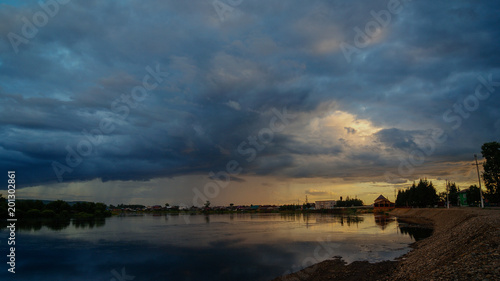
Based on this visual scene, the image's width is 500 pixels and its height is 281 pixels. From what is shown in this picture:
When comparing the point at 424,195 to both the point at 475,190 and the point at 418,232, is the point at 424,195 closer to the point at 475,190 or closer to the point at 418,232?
the point at 475,190

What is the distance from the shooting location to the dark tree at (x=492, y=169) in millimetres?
60031

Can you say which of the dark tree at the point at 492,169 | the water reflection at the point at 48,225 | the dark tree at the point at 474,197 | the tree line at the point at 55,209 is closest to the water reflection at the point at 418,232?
the dark tree at the point at 492,169

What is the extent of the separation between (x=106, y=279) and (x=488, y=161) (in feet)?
252

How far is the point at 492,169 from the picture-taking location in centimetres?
6044

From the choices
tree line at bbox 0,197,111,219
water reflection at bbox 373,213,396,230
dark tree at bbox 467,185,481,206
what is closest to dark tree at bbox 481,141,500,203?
water reflection at bbox 373,213,396,230

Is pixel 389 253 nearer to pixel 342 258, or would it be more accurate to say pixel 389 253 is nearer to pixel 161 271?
pixel 342 258

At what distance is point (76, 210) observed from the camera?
159 metres

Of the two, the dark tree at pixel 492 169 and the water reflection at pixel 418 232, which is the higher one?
the dark tree at pixel 492 169

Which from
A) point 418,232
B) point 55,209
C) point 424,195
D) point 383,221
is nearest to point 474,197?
point 424,195

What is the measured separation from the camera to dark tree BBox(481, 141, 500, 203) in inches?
2363

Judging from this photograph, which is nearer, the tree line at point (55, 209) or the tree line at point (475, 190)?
the tree line at point (475, 190)

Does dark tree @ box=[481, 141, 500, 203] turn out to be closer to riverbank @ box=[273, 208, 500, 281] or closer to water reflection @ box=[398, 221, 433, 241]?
water reflection @ box=[398, 221, 433, 241]

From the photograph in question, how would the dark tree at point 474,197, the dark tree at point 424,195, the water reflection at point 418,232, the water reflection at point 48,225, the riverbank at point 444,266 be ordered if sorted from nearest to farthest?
1. the riverbank at point 444,266
2. the water reflection at point 418,232
3. the water reflection at point 48,225
4. the dark tree at point 474,197
5. the dark tree at point 424,195

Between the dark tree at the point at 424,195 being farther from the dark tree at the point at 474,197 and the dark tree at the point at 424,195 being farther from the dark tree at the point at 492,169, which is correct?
the dark tree at the point at 492,169
